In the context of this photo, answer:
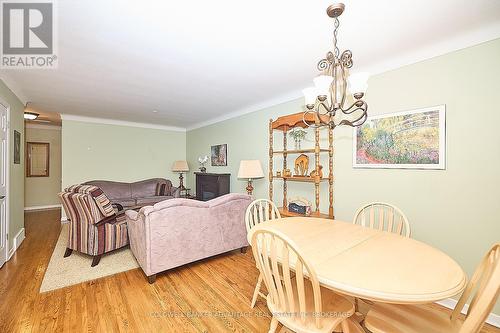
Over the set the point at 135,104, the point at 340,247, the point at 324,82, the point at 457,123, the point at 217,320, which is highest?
the point at 135,104

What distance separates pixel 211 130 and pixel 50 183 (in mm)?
5074

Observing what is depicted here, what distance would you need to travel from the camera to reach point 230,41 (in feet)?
6.57

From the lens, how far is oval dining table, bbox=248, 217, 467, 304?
1.04m

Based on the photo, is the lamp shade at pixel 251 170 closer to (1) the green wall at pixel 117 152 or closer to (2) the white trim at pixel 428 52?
(2) the white trim at pixel 428 52

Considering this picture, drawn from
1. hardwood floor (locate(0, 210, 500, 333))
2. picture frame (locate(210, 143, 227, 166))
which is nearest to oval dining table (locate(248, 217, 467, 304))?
hardwood floor (locate(0, 210, 500, 333))

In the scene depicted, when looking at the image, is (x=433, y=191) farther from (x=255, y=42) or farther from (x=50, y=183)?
(x=50, y=183)

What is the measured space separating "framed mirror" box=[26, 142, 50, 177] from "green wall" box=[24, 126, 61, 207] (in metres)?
0.09

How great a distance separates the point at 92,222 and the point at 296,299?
264cm

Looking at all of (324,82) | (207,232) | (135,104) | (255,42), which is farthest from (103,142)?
(324,82)

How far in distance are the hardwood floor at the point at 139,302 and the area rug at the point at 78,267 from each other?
0.09 meters

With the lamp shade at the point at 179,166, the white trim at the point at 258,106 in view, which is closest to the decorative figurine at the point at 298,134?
the white trim at the point at 258,106

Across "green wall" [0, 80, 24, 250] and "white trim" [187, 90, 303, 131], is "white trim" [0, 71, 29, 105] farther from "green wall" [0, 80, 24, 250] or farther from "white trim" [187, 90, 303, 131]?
"white trim" [187, 90, 303, 131]

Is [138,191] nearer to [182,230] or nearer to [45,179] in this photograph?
[45,179]

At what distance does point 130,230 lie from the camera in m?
2.88
